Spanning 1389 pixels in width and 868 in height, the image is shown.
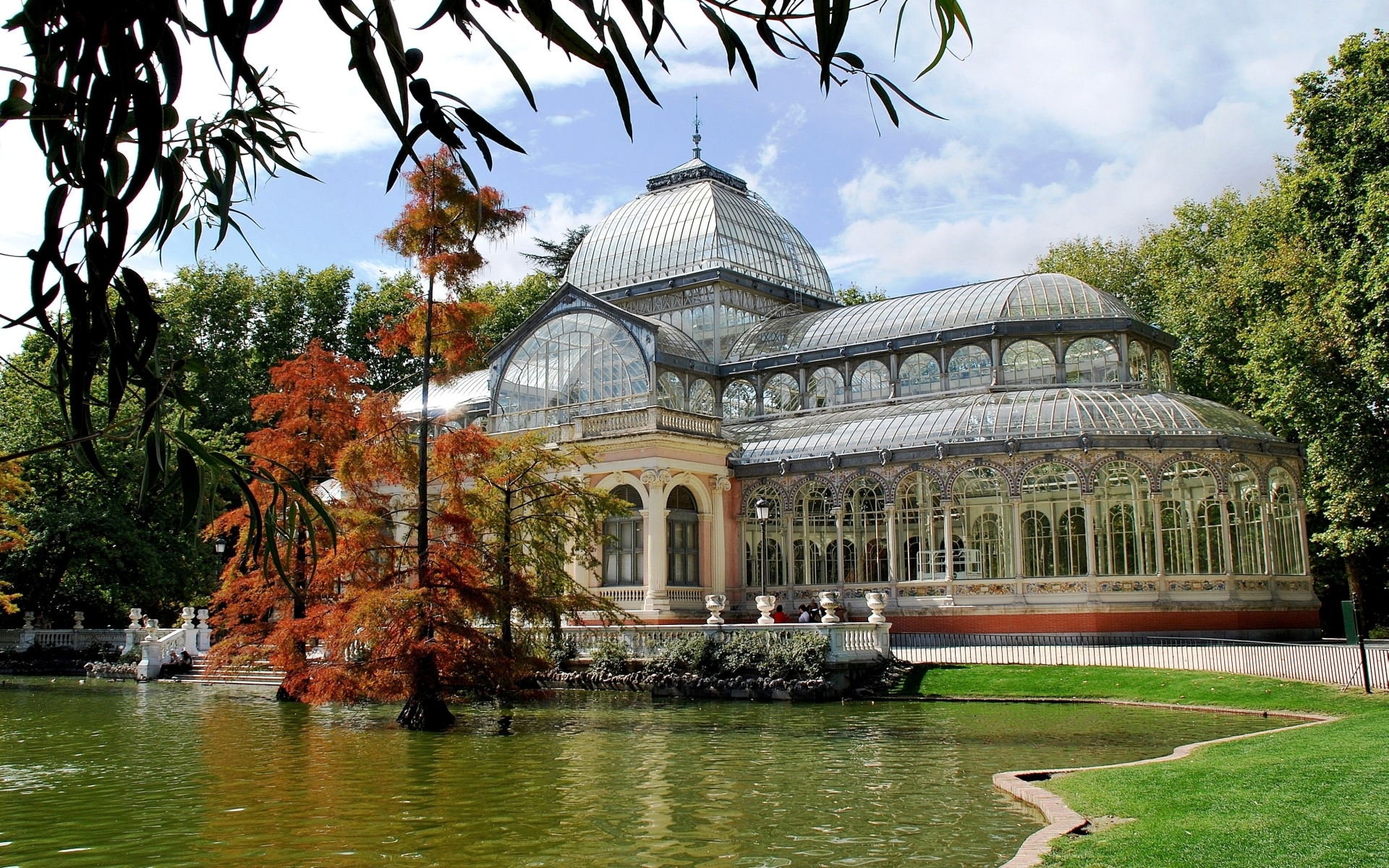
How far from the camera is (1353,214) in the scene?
2542 cm

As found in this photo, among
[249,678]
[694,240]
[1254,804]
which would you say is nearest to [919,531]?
[694,240]

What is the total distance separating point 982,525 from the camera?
30297 millimetres

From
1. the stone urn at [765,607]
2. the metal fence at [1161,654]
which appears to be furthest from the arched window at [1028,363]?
the stone urn at [765,607]

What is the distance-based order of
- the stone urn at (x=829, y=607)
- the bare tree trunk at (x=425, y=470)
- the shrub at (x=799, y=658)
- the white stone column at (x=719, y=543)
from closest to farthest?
the bare tree trunk at (x=425, y=470)
the shrub at (x=799, y=658)
the stone urn at (x=829, y=607)
the white stone column at (x=719, y=543)

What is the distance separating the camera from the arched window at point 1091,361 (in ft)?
107

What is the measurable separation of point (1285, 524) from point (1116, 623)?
5.69 m

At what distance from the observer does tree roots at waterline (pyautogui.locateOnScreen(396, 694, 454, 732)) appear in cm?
1873

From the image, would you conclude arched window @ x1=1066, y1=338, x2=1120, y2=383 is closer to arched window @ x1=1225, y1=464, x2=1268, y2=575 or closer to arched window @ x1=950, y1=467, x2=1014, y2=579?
arched window @ x1=1225, y1=464, x2=1268, y2=575

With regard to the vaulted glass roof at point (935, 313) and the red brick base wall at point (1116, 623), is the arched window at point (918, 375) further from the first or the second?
the red brick base wall at point (1116, 623)

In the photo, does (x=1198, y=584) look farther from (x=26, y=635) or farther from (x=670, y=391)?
(x=26, y=635)

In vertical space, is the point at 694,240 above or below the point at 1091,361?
above

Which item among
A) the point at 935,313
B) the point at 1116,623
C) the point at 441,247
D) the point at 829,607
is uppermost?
the point at 935,313

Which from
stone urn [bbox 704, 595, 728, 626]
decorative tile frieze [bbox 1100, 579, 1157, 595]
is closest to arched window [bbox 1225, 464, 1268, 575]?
decorative tile frieze [bbox 1100, 579, 1157, 595]

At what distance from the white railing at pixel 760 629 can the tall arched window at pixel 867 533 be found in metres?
5.21
